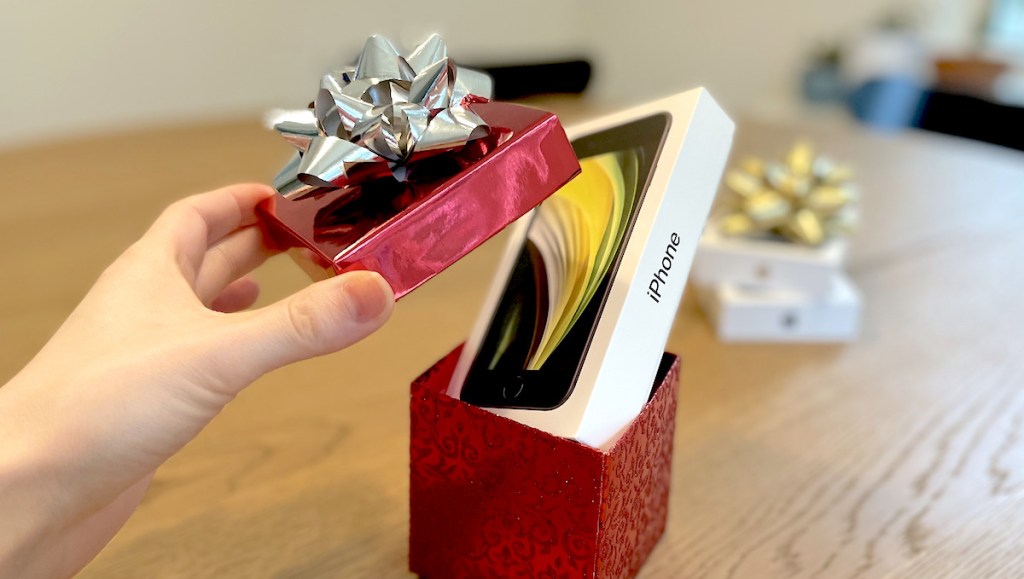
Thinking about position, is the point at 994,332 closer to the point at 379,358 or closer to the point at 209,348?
the point at 379,358

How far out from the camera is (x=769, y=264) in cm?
81

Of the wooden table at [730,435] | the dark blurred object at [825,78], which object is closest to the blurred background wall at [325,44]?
the dark blurred object at [825,78]

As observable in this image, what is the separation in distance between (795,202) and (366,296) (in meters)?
0.58

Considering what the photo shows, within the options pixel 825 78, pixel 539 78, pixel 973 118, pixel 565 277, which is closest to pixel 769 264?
pixel 565 277

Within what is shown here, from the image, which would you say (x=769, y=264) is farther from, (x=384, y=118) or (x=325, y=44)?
(x=325, y=44)

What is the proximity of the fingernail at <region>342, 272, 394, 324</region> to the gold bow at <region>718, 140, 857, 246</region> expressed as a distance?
0.54m

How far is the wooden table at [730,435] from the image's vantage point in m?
0.54

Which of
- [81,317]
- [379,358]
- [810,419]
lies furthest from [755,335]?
[81,317]

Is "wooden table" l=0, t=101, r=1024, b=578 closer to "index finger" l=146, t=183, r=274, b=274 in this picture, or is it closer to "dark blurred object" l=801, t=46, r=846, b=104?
"index finger" l=146, t=183, r=274, b=274

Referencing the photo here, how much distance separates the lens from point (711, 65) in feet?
10.1

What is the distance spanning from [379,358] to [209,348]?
0.40 meters

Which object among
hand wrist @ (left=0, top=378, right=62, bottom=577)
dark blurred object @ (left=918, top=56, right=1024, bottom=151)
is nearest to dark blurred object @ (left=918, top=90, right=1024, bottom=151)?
dark blurred object @ (left=918, top=56, right=1024, bottom=151)

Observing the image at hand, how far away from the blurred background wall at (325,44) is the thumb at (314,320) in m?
1.26

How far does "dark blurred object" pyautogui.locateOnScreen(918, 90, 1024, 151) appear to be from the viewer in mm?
2268
